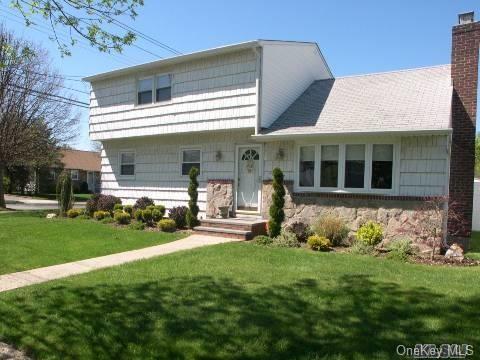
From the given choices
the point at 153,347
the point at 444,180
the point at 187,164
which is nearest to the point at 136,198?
the point at 187,164

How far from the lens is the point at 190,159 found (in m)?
14.9

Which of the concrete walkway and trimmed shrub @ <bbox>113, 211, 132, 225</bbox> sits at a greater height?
trimmed shrub @ <bbox>113, 211, 132, 225</bbox>

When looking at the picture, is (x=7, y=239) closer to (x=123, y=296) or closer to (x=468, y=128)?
(x=123, y=296)

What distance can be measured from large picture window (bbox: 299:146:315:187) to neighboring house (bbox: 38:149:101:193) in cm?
3384

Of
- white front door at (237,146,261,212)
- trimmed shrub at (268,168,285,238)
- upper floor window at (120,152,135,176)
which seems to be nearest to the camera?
trimmed shrub at (268,168,285,238)

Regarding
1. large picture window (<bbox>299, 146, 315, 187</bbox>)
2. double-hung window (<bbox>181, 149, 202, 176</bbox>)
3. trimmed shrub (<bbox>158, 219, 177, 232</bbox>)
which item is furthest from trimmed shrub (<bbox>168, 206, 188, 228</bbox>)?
large picture window (<bbox>299, 146, 315, 187</bbox>)

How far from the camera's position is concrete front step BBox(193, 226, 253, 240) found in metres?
10.9

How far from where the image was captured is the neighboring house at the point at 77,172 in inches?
1569

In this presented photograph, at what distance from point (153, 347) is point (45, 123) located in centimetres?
2311

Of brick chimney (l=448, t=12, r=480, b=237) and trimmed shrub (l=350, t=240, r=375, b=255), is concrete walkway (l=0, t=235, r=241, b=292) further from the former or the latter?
brick chimney (l=448, t=12, r=480, b=237)

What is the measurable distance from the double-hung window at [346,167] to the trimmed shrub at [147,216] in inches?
207

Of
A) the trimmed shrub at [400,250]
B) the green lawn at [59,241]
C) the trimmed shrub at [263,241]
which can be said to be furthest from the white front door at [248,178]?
the trimmed shrub at [400,250]

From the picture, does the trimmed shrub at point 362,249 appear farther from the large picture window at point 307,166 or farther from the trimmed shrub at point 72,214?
the trimmed shrub at point 72,214

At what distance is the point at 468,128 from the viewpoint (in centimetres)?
1130
